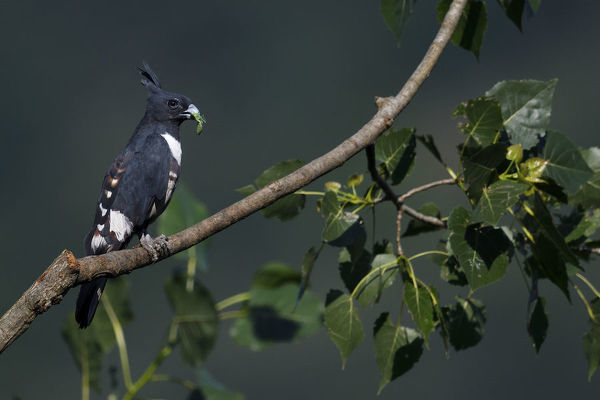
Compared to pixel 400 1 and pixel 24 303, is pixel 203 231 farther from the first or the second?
pixel 400 1

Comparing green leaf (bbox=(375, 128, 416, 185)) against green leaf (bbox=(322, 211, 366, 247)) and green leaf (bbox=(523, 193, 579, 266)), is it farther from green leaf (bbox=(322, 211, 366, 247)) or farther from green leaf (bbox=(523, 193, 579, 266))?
green leaf (bbox=(523, 193, 579, 266))

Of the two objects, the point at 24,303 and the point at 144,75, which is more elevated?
the point at 144,75

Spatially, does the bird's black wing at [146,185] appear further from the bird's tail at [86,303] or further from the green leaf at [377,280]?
the green leaf at [377,280]

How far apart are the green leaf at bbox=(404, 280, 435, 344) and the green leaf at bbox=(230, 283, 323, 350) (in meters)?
0.74

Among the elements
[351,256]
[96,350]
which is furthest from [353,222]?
[96,350]

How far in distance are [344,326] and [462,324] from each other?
21 centimetres

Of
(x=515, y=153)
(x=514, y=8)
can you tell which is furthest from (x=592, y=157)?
(x=514, y=8)

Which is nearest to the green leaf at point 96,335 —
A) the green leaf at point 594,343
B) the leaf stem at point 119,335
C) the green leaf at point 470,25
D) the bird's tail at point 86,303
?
the leaf stem at point 119,335

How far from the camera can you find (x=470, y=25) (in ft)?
4.64

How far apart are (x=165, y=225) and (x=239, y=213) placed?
0.76 metres

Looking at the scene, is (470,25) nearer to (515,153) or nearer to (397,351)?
(515,153)

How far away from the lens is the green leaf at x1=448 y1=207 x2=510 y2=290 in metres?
1.04

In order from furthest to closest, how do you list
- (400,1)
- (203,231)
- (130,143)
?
1. (130,143)
2. (400,1)
3. (203,231)

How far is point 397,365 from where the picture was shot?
1.16 m
